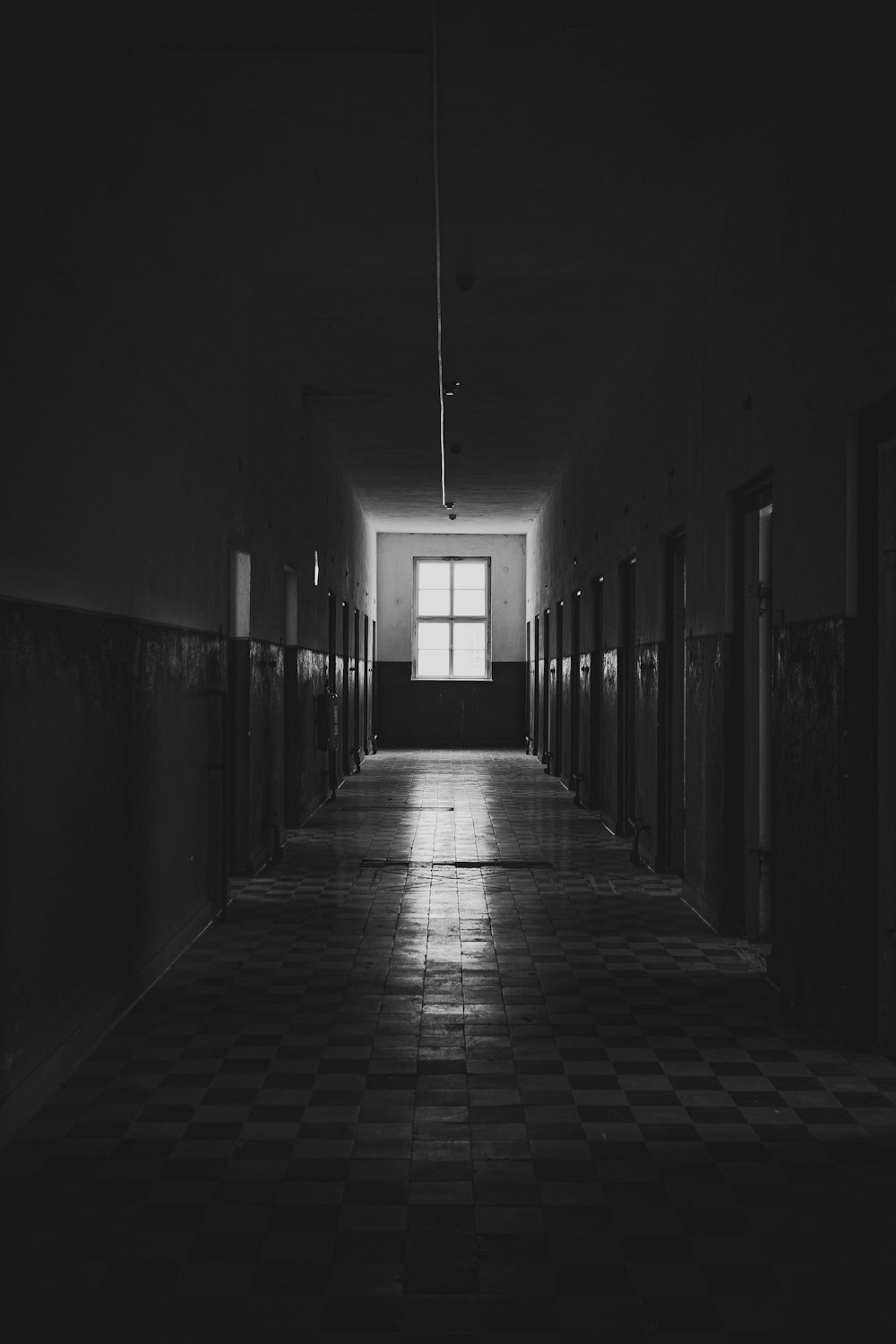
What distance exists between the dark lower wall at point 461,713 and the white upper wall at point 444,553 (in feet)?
1.79

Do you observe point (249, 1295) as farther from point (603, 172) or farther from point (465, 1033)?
point (603, 172)

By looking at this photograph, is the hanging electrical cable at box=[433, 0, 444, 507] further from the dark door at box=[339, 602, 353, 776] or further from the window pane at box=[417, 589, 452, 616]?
the window pane at box=[417, 589, 452, 616]

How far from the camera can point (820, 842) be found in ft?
14.8

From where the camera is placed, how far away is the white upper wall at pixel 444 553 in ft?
76.0

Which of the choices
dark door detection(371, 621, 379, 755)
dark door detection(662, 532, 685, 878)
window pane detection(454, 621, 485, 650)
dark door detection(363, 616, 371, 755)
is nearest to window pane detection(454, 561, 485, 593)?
window pane detection(454, 621, 485, 650)

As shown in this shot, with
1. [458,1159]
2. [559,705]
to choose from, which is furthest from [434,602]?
[458,1159]

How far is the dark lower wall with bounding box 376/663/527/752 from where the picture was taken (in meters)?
23.4

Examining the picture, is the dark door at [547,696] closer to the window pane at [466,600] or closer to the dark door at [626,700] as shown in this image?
the window pane at [466,600]

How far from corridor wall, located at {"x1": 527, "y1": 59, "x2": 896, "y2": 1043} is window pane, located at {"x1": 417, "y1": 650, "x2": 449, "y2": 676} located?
1556cm

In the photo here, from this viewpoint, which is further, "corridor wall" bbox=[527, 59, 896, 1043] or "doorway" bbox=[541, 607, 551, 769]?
"doorway" bbox=[541, 607, 551, 769]

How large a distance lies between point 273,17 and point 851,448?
2.51m

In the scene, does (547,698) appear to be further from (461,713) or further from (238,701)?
(238,701)

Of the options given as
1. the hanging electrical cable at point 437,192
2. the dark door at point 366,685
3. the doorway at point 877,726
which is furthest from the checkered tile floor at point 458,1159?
the dark door at point 366,685

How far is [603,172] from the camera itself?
5980 mm
